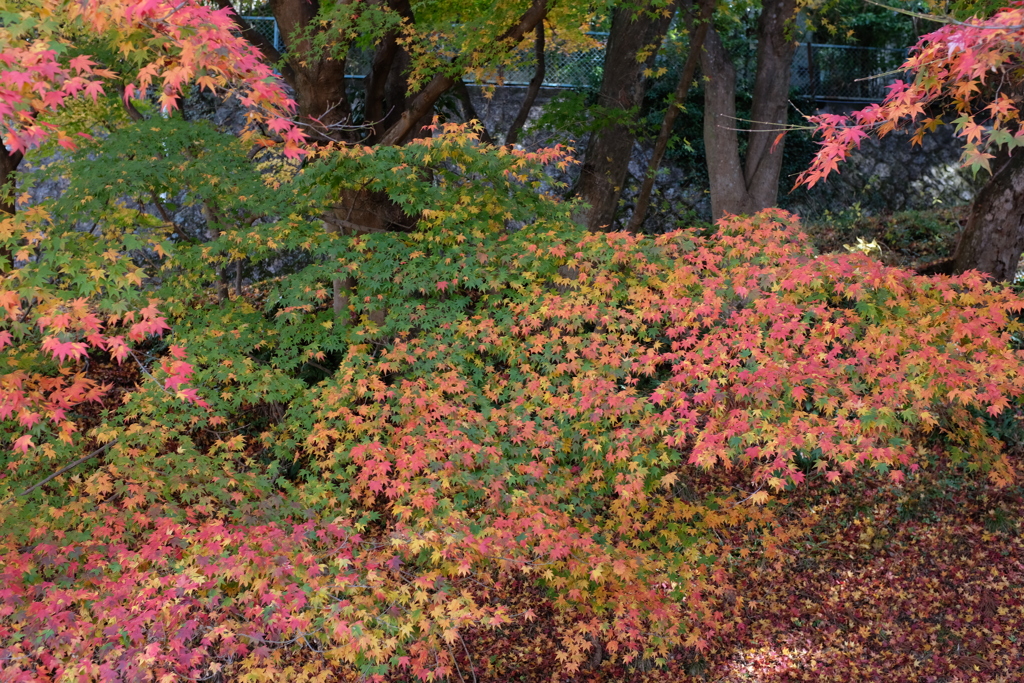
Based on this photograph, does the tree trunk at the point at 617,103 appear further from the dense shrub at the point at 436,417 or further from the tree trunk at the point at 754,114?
the dense shrub at the point at 436,417

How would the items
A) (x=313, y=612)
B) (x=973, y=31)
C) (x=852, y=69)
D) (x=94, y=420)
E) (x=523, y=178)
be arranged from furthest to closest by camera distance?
(x=852, y=69) < (x=94, y=420) < (x=523, y=178) < (x=313, y=612) < (x=973, y=31)

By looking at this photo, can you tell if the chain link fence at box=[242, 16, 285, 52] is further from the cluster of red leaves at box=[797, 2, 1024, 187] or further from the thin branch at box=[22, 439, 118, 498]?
the cluster of red leaves at box=[797, 2, 1024, 187]

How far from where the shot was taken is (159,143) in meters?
8.70

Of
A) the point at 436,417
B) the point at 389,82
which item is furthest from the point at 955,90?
the point at 389,82

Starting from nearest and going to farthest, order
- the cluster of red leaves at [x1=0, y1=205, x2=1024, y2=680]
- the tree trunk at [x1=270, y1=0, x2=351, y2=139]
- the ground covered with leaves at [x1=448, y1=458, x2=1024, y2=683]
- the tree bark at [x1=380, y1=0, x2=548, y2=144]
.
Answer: the cluster of red leaves at [x1=0, y1=205, x2=1024, y2=680]
the ground covered with leaves at [x1=448, y1=458, x2=1024, y2=683]
the tree trunk at [x1=270, y1=0, x2=351, y2=139]
the tree bark at [x1=380, y1=0, x2=548, y2=144]

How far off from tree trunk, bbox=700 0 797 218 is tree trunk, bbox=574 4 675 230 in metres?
1.04

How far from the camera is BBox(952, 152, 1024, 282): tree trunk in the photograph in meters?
9.62

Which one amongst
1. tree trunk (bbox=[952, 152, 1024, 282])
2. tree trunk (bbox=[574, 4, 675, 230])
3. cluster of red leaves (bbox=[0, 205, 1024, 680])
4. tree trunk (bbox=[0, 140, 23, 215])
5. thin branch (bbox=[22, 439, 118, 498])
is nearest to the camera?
cluster of red leaves (bbox=[0, 205, 1024, 680])

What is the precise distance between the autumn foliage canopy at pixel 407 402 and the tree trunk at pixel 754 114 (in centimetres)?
345

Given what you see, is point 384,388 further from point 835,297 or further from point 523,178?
point 835,297

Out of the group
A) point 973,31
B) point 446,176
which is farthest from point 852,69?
point 973,31

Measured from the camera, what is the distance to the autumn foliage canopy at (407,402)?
5.79m

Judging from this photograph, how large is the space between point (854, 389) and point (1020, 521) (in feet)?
14.7

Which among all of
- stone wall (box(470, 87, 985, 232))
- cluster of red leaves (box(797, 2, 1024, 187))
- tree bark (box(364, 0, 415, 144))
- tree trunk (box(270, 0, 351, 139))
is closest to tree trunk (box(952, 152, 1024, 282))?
cluster of red leaves (box(797, 2, 1024, 187))
